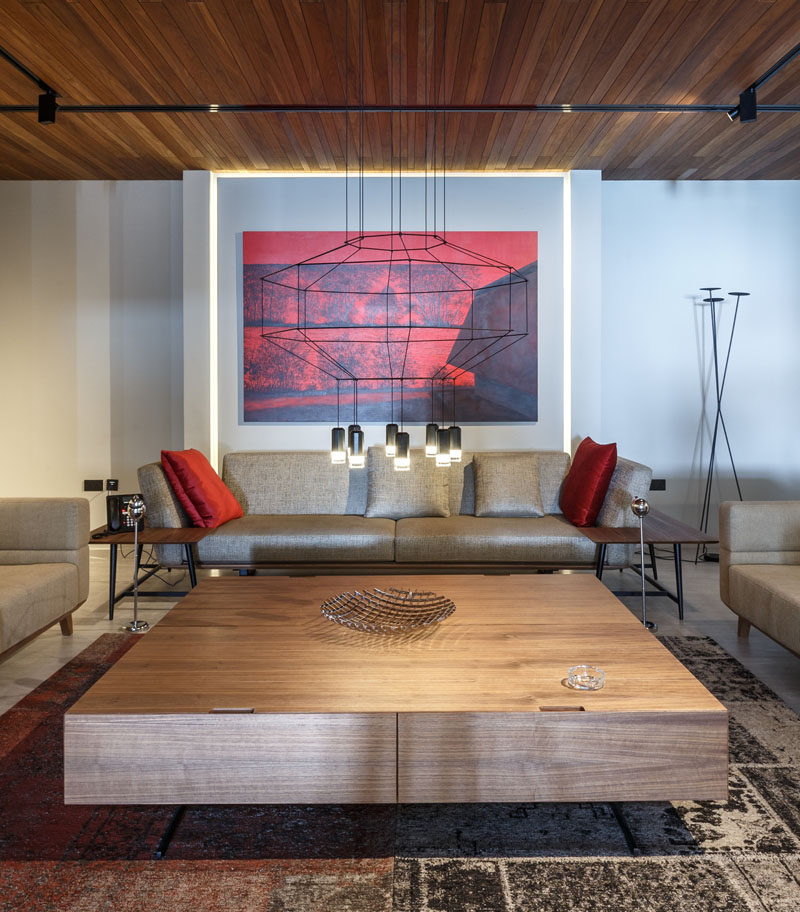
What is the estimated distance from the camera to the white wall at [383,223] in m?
4.79

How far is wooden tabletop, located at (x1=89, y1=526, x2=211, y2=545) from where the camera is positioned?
3623mm

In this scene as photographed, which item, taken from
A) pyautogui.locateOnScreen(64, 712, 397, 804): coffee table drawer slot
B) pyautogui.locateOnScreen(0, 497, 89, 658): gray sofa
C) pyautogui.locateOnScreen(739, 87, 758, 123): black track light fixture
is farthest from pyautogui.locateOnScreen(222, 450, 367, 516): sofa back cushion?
pyautogui.locateOnScreen(64, 712, 397, 804): coffee table drawer slot

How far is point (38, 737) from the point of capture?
7.82ft

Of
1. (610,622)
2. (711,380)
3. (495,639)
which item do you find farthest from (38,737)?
(711,380)

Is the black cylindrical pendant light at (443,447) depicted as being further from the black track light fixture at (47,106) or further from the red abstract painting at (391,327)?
the black track light fixture at (47,106)

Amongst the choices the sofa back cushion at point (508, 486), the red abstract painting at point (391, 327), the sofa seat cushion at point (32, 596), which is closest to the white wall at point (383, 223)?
the red abstract painting at point (391, 327)

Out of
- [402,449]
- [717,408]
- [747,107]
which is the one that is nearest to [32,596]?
[402,449]

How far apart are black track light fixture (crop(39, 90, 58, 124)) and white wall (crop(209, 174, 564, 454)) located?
1.44 metres

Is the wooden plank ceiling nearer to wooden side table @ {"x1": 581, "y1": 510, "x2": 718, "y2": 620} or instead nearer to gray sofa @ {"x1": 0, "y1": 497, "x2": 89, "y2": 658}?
gray sofa @ {"x1": 0, "y1": 497, "x2": 89, "y2": 658}

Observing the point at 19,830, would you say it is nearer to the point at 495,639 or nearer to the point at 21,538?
the point at 495,639

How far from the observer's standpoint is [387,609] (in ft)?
8.14

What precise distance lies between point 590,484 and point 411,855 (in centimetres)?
261

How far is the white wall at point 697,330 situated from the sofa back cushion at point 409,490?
1.43 m

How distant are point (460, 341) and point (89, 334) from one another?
2.54 m
